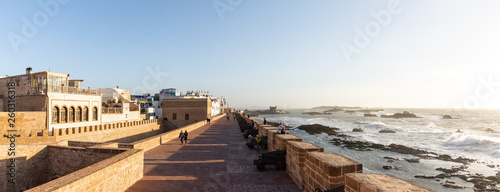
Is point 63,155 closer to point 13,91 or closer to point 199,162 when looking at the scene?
point 199,162

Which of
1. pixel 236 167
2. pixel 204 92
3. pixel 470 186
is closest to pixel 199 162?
pixel 236 167

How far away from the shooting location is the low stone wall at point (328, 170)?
4289 mm

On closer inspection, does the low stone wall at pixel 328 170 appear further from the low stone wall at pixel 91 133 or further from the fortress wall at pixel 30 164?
the low stone wall at pixel 91 133

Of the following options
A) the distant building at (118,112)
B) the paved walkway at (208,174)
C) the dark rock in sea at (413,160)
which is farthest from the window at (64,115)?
the dark rock in sea at (413,160)

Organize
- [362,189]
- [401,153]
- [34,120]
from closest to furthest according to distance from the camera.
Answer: [362,189]
[34,120]
[401,153]

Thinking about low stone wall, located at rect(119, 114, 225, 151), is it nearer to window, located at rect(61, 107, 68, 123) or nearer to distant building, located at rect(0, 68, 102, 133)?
distant building, located at rect(0, 68, 102, 133)

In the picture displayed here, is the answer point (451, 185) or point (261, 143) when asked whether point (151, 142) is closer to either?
point (261, 143)

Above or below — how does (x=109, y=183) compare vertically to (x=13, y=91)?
below

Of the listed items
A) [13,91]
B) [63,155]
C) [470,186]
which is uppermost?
[13,91]

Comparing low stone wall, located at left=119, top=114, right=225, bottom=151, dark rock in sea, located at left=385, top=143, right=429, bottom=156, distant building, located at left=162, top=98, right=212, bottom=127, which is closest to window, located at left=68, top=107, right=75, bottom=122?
low stone wall, located at left=119, top=114, right=225, bottom=151

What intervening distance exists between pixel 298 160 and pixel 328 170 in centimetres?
195

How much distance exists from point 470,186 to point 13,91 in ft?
120

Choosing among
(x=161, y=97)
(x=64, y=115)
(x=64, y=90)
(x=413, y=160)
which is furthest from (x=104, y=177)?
(x=161, y=97)

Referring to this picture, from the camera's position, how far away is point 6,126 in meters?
17.5
